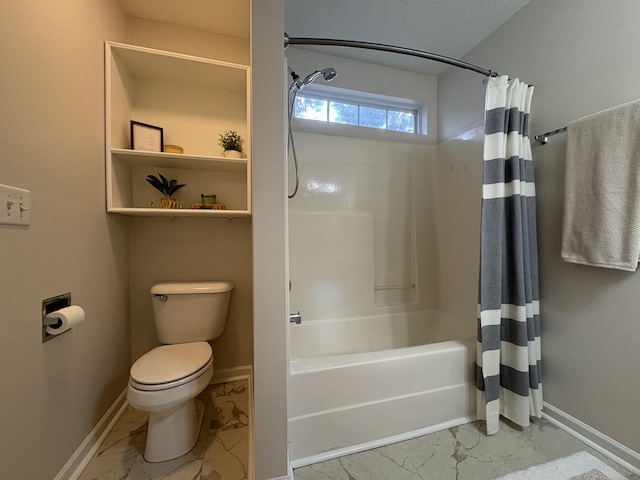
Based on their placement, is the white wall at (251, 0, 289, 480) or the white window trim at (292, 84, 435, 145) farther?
the white window trim at (292, 84, 435, 145)

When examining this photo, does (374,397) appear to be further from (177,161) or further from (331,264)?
(177,161)

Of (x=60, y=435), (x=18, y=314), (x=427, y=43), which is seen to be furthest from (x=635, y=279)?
(x=60, y=435)

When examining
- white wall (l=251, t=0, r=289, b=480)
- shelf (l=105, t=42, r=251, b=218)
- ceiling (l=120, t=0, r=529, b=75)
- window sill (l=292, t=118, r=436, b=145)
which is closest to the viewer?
white wall (l=251, t=0, r=289, b=480)

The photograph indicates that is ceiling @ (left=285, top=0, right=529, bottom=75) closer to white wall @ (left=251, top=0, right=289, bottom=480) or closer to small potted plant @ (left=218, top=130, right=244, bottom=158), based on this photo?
small potted plant @ (left=218, top=130, right=244, bottom=158)

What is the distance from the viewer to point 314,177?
1.97 meters

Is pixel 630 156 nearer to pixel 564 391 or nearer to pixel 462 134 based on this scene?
pixel 462 134

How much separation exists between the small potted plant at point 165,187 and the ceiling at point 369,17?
1.04 m

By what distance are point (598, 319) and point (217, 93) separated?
2609 mm

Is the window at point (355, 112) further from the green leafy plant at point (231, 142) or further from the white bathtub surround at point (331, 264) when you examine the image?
the white bathtub surround at point (331, 264)

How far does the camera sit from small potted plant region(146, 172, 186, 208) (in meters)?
1.60

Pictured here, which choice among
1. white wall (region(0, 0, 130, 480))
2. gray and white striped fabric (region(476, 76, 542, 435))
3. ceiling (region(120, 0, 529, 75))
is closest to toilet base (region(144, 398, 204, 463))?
white wall (region(0, 0, 130, 480))

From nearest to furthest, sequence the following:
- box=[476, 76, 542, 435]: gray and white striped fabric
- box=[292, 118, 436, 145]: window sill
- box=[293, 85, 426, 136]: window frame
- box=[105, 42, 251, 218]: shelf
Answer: box=[476, 76, 542, 435]: gray and white striped fabric, box=[105, 42, 251, 218]: shelf, box=[292, 118, 436, 145]: window sill, box=[293, 85, 426, 136]: window frame

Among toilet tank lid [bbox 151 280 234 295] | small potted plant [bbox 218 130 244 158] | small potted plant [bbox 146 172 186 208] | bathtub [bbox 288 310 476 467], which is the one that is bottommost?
bathtub [bbox 288 310 476 467]

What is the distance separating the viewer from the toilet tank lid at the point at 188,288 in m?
1.53
